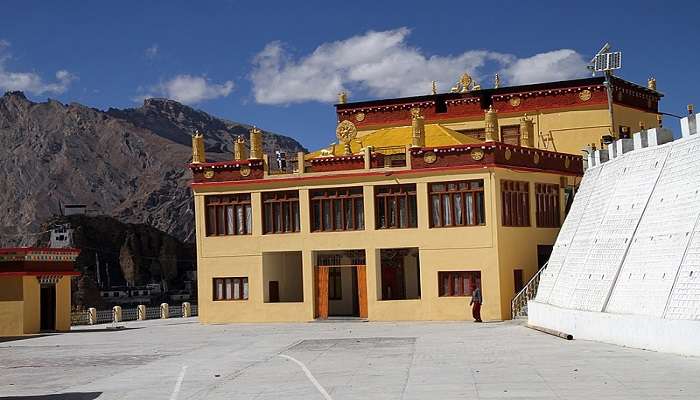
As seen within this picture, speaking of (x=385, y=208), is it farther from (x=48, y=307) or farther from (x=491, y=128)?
(x=48, y=307)

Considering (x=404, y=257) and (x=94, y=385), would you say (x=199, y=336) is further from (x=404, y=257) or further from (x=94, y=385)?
(x=94, y=385)

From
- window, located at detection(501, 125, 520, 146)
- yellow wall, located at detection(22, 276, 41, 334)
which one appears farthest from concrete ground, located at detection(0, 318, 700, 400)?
window, located at detection(501, 125, 520, 146)

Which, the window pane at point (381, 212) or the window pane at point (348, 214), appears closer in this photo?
the window pane at point (381, 212)

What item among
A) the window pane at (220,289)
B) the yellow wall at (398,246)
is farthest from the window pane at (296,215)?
the window pane at (220,289)

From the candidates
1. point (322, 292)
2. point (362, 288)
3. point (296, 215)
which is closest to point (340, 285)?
point (322, 292)

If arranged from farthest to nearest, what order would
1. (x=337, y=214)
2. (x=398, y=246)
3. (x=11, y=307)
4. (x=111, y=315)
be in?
(x=111, y=315)
(x=11, y=307)
(x=337, y=214)
(x=398, y=246)

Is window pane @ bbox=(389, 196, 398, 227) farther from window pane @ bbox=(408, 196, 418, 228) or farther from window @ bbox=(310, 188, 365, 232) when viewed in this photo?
window @ bbox=(310, 188, 365, 232)

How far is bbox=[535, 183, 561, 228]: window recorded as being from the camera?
3909cm

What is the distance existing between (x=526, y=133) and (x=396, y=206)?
25.5ft

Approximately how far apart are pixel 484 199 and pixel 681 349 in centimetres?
1897

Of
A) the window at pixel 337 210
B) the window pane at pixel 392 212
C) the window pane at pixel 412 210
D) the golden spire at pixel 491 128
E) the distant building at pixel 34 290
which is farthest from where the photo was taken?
the distant building at pixel 34 290

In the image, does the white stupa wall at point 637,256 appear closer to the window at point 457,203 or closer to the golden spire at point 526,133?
the window at point 457,203

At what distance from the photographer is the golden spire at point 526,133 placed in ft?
136

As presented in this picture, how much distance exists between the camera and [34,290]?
132 ft
